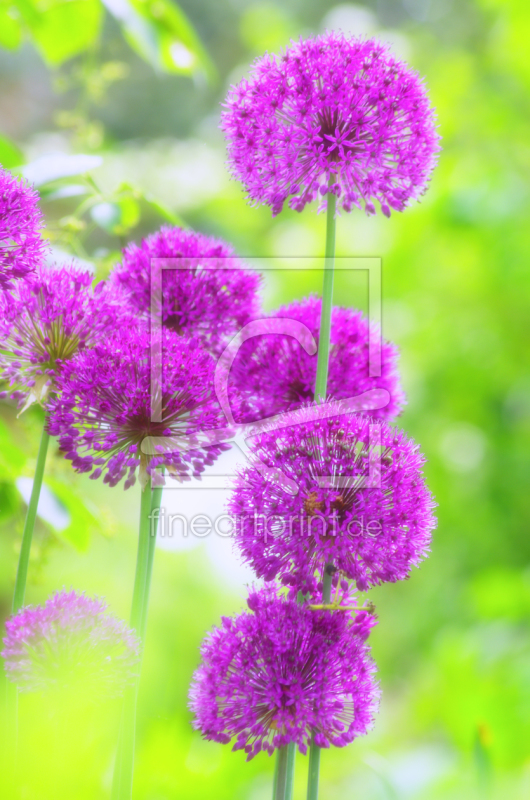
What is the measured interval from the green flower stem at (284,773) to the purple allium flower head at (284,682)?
2 centimetres

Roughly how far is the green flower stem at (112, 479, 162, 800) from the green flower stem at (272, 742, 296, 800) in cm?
13

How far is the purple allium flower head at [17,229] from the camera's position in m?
0.55

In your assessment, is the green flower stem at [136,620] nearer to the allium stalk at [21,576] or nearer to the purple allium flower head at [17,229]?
the allium stalk at [21,576]

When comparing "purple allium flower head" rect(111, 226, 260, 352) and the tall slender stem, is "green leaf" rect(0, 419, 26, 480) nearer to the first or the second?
"purple allium flower head" rect(111, 226, 260, 352)

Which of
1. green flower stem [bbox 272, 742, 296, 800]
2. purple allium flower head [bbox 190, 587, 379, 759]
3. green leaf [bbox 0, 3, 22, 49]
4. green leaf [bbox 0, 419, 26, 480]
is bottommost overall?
green flower stem [bbox 272, 742, 296, 800]

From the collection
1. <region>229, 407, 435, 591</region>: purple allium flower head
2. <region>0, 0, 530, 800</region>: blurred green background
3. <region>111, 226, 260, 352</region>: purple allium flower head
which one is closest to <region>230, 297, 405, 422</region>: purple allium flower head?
<region>111, 226, 260, 352</region>: purple allium flower head

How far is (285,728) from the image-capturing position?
573 millimetres

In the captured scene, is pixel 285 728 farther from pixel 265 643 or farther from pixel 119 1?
pixel 119 1

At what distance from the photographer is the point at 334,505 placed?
58 centimetres

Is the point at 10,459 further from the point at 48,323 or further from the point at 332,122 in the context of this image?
the point at 332,122

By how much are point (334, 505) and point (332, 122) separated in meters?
0.35

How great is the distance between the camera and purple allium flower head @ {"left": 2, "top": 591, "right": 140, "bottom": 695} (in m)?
0.52

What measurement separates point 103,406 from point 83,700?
0.23m

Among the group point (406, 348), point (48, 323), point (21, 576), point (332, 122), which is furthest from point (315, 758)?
point (406, 348)
